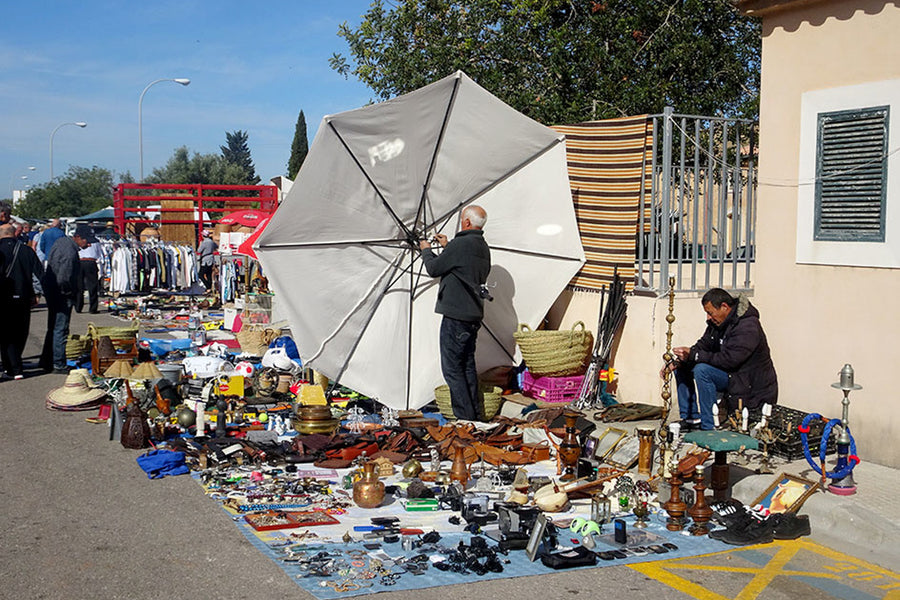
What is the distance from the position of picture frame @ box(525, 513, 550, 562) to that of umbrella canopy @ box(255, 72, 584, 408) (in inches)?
170

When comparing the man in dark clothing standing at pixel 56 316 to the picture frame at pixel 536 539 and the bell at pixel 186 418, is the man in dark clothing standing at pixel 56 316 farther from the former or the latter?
the picture frame at pixel 536 539

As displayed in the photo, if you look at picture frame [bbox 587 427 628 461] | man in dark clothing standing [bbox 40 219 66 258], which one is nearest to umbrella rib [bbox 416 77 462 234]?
picture frame [bbox 587 427 628 461]

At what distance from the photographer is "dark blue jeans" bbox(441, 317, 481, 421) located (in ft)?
30.5

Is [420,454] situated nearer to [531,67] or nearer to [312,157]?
[312,157]

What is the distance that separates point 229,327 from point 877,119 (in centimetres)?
1224

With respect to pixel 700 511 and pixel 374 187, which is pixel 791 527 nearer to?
pixel 700 511

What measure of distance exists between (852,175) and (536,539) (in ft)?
14.5

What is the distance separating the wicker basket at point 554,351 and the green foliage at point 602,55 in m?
6.66

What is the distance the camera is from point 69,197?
82188mm

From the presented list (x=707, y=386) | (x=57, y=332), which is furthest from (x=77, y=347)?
(x=707, y=386)

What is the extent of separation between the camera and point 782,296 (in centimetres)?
816

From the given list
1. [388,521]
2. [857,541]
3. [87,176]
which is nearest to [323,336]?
[388,521]

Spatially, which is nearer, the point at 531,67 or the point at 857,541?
the point at 857,541

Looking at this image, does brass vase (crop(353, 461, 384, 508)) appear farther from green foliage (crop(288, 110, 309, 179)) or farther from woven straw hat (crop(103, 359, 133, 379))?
green foliage (crop(288, 110, 309, 179))
